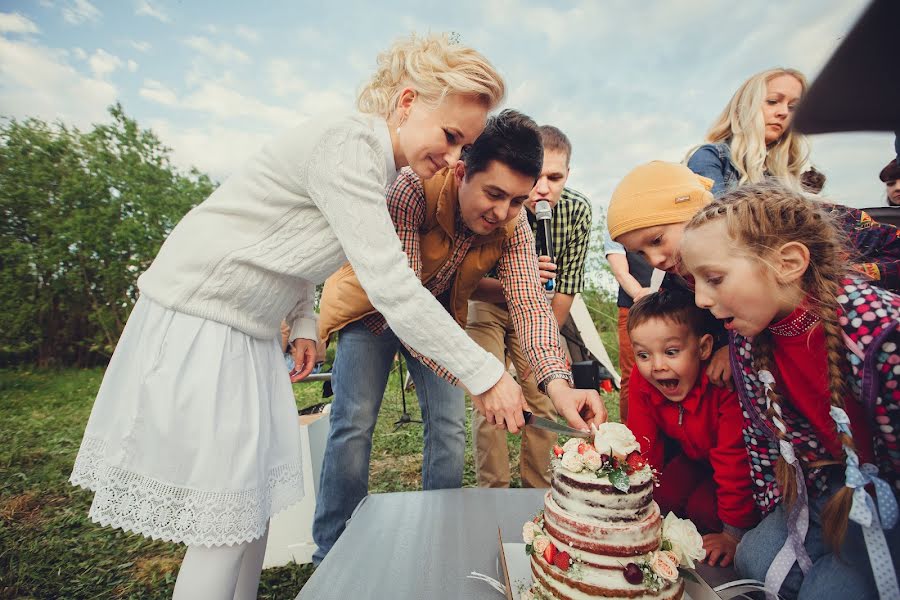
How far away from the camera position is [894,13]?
0.42m

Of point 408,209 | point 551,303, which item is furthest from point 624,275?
point 408,209

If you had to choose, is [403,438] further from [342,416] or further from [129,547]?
[342,416]

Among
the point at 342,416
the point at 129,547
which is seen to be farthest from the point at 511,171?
the point at 129,547

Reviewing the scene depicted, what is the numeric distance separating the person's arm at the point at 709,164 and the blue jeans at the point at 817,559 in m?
1.39

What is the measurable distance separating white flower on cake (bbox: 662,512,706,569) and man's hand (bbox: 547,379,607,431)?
449 millimetres

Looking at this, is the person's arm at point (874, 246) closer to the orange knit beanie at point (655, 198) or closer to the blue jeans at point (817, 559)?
the orange knit beanie at point (655, 198)

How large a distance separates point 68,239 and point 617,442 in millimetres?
13586

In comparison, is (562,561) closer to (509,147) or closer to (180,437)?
(180,437)

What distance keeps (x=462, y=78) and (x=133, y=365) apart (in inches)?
47.3

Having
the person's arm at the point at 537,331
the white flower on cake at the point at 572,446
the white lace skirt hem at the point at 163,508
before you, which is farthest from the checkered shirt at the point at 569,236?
the white lace skirt hem at the point at 163,508

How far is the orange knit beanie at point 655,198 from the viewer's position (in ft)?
5.46

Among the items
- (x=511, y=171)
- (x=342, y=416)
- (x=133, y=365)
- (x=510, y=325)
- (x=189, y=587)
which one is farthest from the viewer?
(x=510, y=325)

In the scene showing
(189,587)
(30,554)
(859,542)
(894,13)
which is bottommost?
(30,554)

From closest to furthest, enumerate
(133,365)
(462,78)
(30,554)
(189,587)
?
(189,587)
(133,365)
(462,78)
(30,554)
